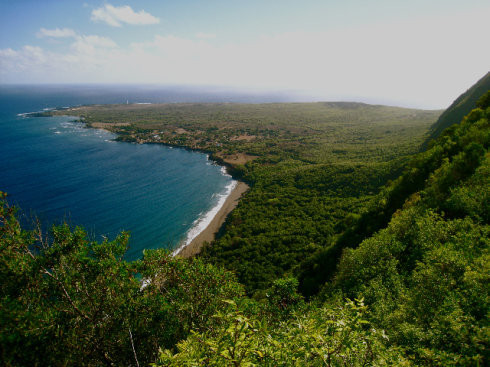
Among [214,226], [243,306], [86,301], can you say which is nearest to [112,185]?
[214,226]

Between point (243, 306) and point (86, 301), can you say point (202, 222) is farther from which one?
point (86, 301)

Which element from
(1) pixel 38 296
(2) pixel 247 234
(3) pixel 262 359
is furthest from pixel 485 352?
(2) pixel 247 234

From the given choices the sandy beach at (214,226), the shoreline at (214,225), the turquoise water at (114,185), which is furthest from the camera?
the turquoise water at (114,185)

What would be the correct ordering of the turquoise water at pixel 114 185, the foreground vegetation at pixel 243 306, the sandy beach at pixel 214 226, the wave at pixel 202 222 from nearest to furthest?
A: the foreground vegetation at pixel 243 306
the sandy beach at pixel 214 226
the wave at pixel 202 222
the turquoise water at pixel 114 185

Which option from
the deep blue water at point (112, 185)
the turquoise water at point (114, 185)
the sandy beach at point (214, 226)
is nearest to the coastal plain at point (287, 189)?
the sandy beach at point (214, 226)

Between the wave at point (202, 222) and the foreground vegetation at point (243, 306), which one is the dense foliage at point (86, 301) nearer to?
the foreground vegetation at point (243, 306)

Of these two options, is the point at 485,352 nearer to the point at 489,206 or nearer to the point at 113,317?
the point at 489,206
